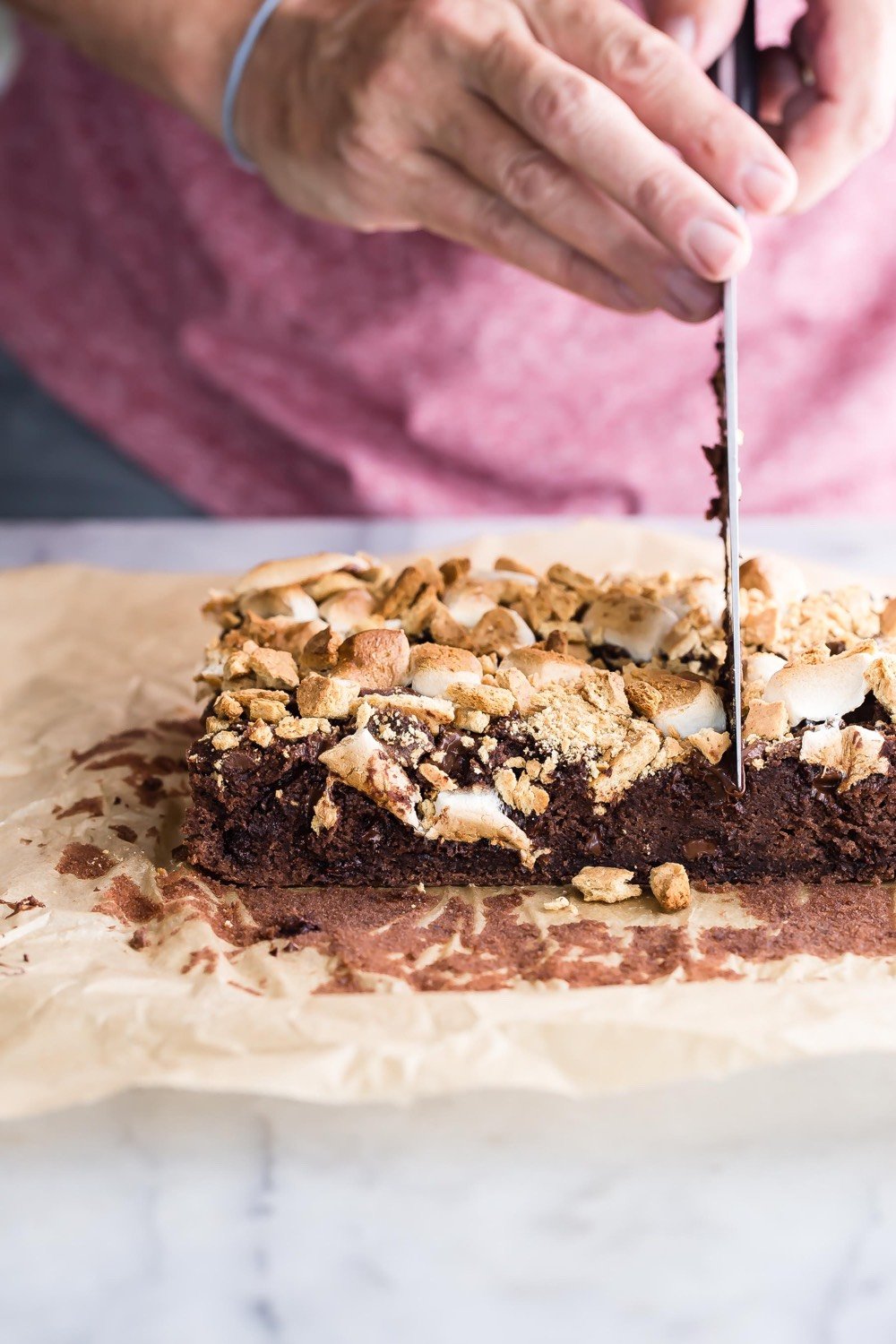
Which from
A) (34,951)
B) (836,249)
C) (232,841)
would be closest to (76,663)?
(232,841)

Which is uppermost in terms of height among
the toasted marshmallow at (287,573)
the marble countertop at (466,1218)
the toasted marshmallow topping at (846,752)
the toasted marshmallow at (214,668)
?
the toasted marshmallow at (287,573)

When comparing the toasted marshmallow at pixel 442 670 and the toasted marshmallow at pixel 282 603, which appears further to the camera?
the toasted marshmallow at pixel 282 603

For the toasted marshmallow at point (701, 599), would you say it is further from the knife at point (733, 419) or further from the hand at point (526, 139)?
the hand at point (526, 139)

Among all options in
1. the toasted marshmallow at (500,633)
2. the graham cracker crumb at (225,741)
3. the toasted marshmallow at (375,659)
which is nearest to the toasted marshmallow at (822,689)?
the toasted marshmallow at (500,633)

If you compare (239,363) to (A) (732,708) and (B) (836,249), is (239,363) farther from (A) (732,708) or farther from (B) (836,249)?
(A) (732,708)

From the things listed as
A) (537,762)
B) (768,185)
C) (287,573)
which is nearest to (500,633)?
(537,762)

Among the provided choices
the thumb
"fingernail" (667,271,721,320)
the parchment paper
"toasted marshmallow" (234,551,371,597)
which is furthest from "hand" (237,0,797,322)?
the parchment paper
